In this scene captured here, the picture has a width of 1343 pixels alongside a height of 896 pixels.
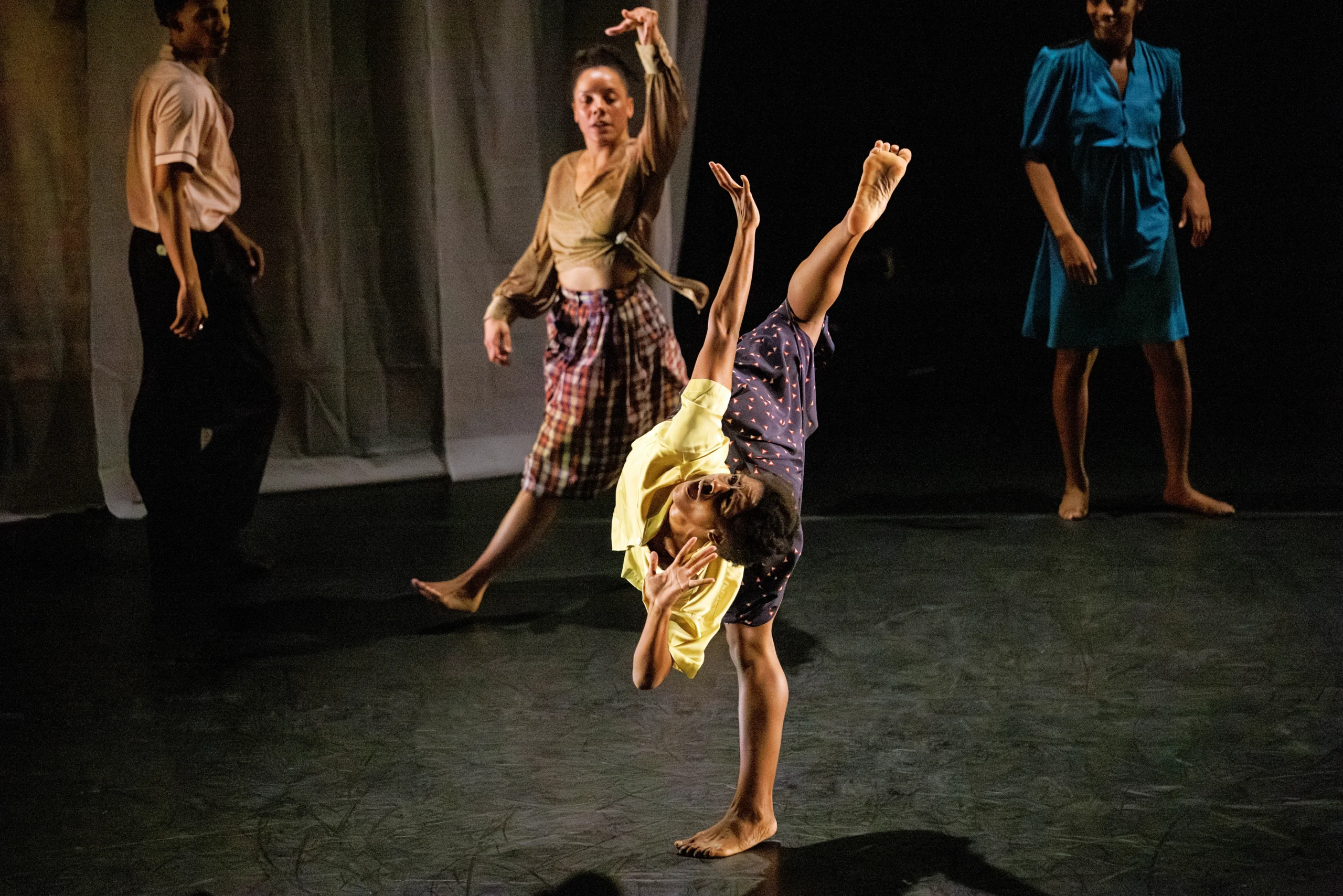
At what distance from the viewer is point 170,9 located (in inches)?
142

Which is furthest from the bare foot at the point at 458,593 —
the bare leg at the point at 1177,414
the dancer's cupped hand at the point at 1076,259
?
the bare leg at the point at 1177,414

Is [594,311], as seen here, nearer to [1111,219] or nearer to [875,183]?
[875,183]

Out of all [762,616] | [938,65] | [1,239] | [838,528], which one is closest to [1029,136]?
[838,528]

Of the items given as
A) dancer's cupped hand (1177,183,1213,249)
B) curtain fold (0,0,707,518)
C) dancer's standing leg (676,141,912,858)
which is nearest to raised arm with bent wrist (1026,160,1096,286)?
dancer's cupped hand (1177,183,1213,249)

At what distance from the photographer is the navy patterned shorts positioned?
2117mm

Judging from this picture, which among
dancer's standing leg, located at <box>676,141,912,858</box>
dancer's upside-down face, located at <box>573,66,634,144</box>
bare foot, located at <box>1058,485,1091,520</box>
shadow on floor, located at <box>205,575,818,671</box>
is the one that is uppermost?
dancer's upside-down face, located at <box>573,66,634,144</box>

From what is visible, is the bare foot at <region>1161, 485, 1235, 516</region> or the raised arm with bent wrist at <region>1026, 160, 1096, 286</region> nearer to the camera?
the raised arm with bent wrist at <region>1026, 160, 1096, 286</region>

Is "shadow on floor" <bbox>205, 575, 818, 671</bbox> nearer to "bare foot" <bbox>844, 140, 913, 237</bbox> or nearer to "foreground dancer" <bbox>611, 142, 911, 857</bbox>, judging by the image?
"foreground dancer" <bbox>611, 142, 911, 857</bbox>

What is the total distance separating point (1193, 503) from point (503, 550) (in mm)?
2029

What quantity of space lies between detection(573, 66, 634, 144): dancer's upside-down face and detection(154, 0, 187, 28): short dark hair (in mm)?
1105

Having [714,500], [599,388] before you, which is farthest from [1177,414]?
[714,500]

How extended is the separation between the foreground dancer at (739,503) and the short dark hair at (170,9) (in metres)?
1.97

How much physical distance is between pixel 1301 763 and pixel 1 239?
3.76 metres

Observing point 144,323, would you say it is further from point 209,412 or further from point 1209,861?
point 1209,861
